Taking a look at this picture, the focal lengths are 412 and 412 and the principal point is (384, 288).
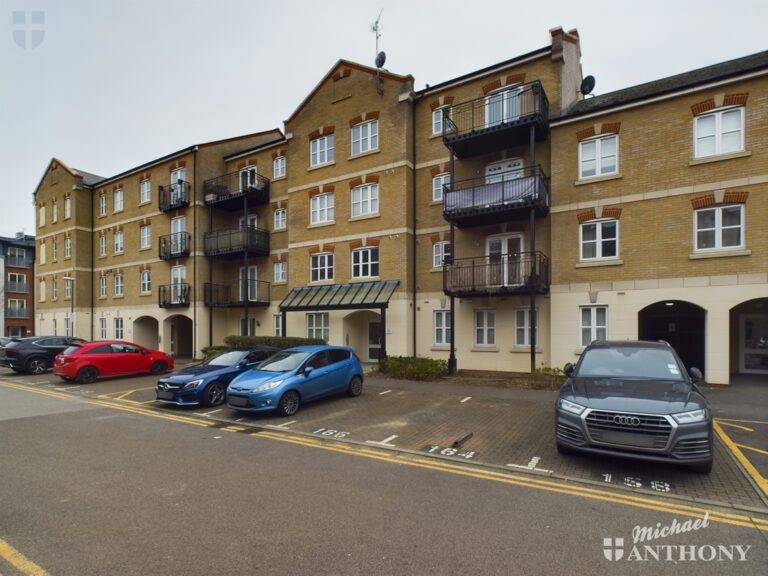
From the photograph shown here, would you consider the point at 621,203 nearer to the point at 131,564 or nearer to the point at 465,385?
the point at 465,385

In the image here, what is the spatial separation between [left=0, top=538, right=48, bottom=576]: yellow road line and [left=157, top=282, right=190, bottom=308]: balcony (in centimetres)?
2070

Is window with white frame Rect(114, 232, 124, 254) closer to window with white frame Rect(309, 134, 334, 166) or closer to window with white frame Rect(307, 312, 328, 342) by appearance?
window with white frame Rect(309, 134, 334, 166)

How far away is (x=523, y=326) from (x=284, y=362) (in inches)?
372

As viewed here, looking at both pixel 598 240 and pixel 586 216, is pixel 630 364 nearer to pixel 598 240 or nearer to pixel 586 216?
pixel 598 240

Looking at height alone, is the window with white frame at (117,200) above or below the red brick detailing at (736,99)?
above

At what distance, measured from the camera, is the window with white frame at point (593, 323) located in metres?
A: 14.0

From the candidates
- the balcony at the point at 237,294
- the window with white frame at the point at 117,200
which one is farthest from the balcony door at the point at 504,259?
the window with white frame at the point at 117,200

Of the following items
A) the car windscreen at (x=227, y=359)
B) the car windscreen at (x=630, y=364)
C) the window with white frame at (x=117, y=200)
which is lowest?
the car windscreen at (x=227, y=359)

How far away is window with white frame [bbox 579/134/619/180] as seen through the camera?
46.4 feet

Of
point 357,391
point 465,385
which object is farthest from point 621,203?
point 357,391

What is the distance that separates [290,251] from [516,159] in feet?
37.1

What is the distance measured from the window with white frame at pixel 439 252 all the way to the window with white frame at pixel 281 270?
331 inches

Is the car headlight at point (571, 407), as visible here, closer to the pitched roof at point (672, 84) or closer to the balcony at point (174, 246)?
the pitched roof at point (672, 84)

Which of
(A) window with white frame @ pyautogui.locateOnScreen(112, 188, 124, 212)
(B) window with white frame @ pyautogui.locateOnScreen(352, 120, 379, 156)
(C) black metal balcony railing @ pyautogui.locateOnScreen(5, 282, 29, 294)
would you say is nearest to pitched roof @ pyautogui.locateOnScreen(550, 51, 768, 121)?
(B) window with white frame @ pyautogui.locateOnScreen(352, 120, 379, 156)
